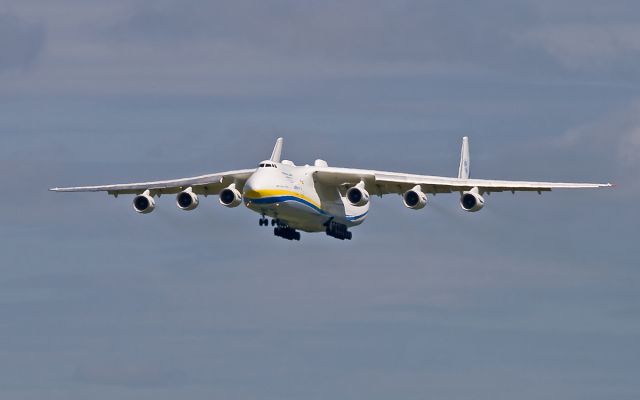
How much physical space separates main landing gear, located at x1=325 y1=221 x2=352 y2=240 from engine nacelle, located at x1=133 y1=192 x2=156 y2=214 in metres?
6.17

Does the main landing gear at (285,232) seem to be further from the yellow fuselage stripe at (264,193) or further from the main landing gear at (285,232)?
the yellow fuselage stripe at (264,193)

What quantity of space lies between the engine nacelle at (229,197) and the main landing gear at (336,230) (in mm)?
4046

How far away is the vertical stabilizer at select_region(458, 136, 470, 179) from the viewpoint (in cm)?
7531

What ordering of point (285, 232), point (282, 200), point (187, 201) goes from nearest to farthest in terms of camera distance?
1. point (282, 200)
2. point (187, 201)
3. point (285, 232)

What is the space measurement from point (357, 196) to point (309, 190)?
1.76m

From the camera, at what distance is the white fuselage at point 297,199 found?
6091 centimetres

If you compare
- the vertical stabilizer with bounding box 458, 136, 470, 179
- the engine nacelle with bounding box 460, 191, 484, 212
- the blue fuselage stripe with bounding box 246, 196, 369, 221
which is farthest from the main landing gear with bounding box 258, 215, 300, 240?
the vertical stabilizer with bounding box 458, 136, 470, 179

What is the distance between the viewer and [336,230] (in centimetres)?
6525

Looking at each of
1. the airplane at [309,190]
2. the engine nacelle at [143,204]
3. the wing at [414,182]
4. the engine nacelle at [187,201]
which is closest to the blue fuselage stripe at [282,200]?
the airplane at [309,190]

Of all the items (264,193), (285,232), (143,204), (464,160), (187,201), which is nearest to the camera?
(264,193)

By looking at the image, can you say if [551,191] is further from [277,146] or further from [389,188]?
[277,146]

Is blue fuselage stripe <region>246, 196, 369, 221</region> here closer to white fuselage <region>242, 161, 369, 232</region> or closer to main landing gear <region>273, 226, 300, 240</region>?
white fuselage <region>242, 161, 369, 232</region>

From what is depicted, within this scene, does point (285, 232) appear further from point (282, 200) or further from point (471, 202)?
point (471, 202)

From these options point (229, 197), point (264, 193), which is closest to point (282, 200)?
point (264, 193)
